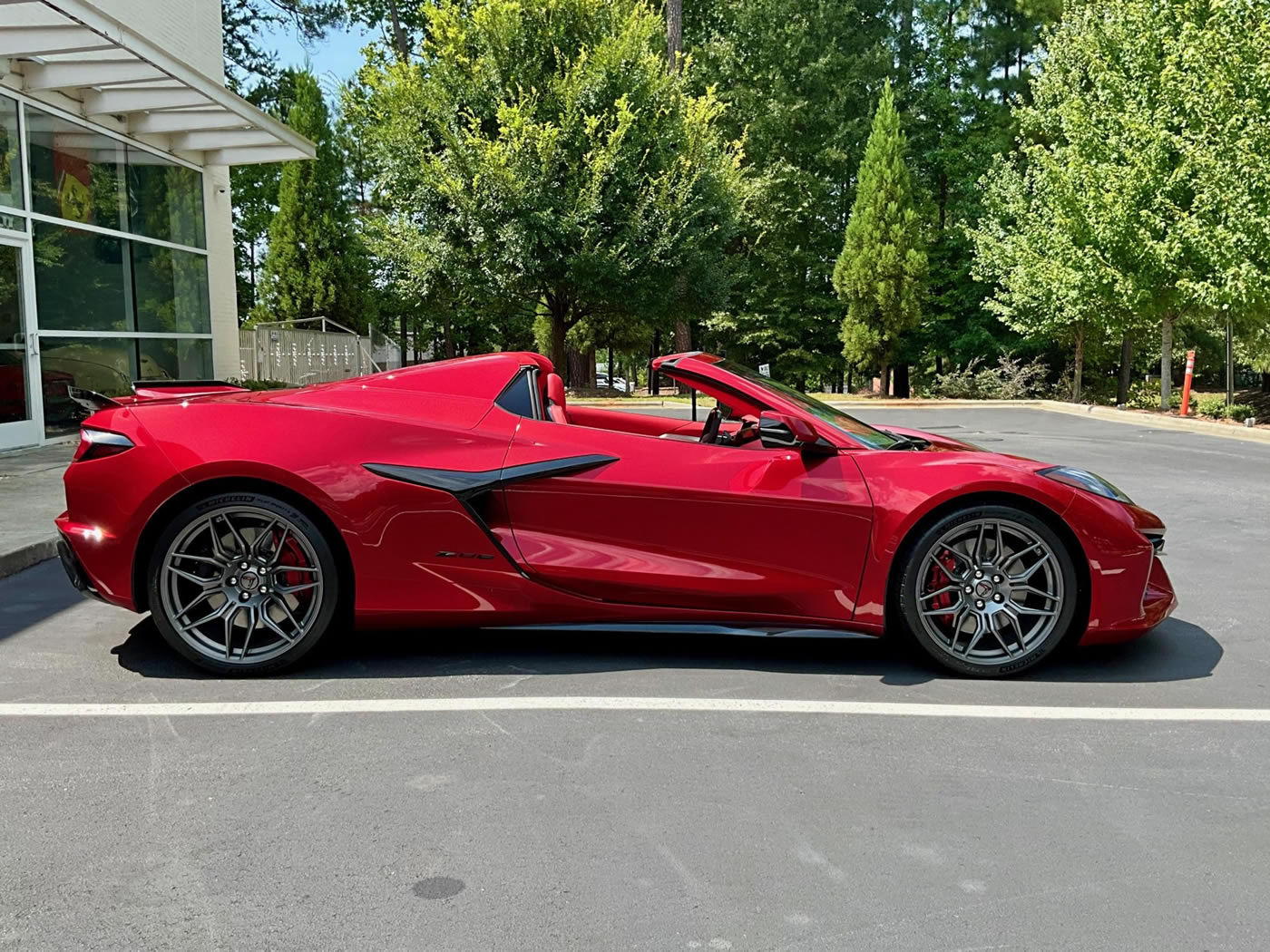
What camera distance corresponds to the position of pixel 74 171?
1266 centimetres

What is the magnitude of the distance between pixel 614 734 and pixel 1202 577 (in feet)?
13.7

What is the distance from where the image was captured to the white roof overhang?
34.0 feet

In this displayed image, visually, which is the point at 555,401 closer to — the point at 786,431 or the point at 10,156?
the point at 786,431

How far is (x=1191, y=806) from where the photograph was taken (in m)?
2.95

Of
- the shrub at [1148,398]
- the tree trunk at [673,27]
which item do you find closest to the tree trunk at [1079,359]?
the shrub at [1148,398]

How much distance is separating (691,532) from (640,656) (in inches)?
26.2

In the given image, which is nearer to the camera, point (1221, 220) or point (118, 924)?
point (118, 924)

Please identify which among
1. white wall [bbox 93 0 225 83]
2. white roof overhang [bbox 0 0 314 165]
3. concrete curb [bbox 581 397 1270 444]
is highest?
white wall [bbox 93 0 225 83]

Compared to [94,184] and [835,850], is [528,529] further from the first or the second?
[94,184]

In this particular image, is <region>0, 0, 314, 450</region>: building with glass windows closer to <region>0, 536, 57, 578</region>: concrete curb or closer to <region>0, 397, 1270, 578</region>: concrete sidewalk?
<region>0, 397, 1270, 578</region>: concrete sidewalk

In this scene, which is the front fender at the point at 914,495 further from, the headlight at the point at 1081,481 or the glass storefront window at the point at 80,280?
the glass storefront window at the point at 80,280

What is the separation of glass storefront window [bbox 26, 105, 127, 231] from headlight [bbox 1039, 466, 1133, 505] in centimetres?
1181

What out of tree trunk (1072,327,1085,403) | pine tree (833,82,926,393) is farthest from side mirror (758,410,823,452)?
pine tree (833,82,926,393)

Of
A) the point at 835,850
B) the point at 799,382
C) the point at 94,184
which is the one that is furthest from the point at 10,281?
the point at 799,382
